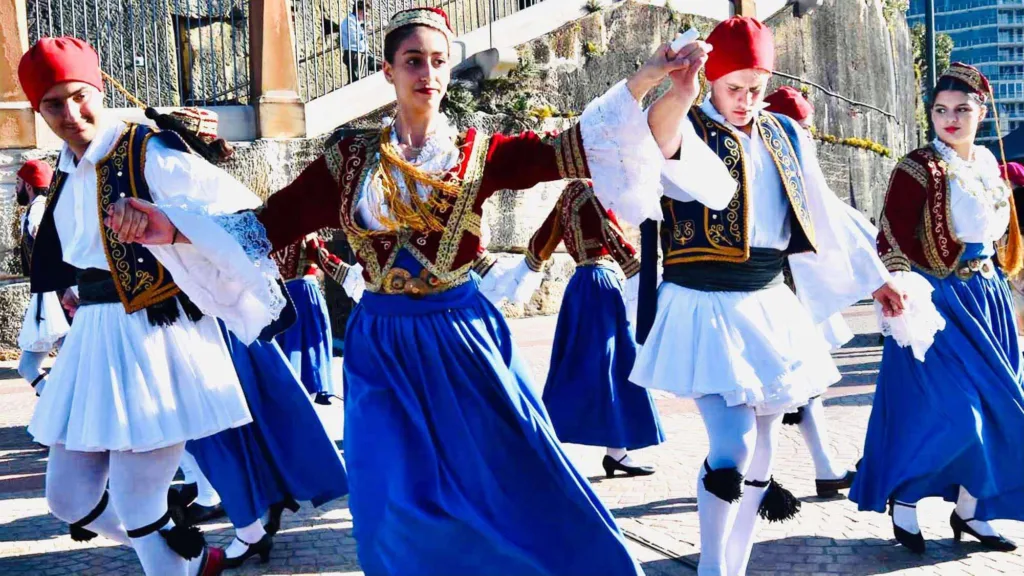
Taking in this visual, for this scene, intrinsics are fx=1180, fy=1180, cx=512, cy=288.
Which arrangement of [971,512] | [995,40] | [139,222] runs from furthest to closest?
[995,40], [971,512], [139,222]

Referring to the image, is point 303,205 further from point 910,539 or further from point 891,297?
point 910,539

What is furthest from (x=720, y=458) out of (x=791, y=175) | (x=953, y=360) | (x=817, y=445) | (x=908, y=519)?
(x=817, y=445)

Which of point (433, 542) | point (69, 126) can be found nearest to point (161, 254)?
point (69, 126)

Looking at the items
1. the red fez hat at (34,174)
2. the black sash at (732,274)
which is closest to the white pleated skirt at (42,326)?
the red fez hat at (34,174)

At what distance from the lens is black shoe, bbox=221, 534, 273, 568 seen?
16.1 ft

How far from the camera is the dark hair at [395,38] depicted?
371cm

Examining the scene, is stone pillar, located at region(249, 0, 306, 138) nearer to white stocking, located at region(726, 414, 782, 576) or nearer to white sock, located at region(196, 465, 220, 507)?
white sock, located at region(196, 465, 220, 507)

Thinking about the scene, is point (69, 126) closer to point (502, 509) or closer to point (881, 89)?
point (502, 509)

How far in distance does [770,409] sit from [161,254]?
2190 millimetres

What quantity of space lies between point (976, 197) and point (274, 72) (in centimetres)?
919

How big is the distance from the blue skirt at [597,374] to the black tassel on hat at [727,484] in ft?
7.21

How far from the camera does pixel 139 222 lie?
11.6 ft

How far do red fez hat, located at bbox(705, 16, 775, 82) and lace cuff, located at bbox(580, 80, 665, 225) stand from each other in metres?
0.92

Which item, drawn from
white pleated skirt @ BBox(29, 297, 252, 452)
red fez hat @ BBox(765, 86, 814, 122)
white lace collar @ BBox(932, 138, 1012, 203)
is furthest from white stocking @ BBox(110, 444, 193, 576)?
white lace collar @ BBox(932, 138, 1012, 203)
